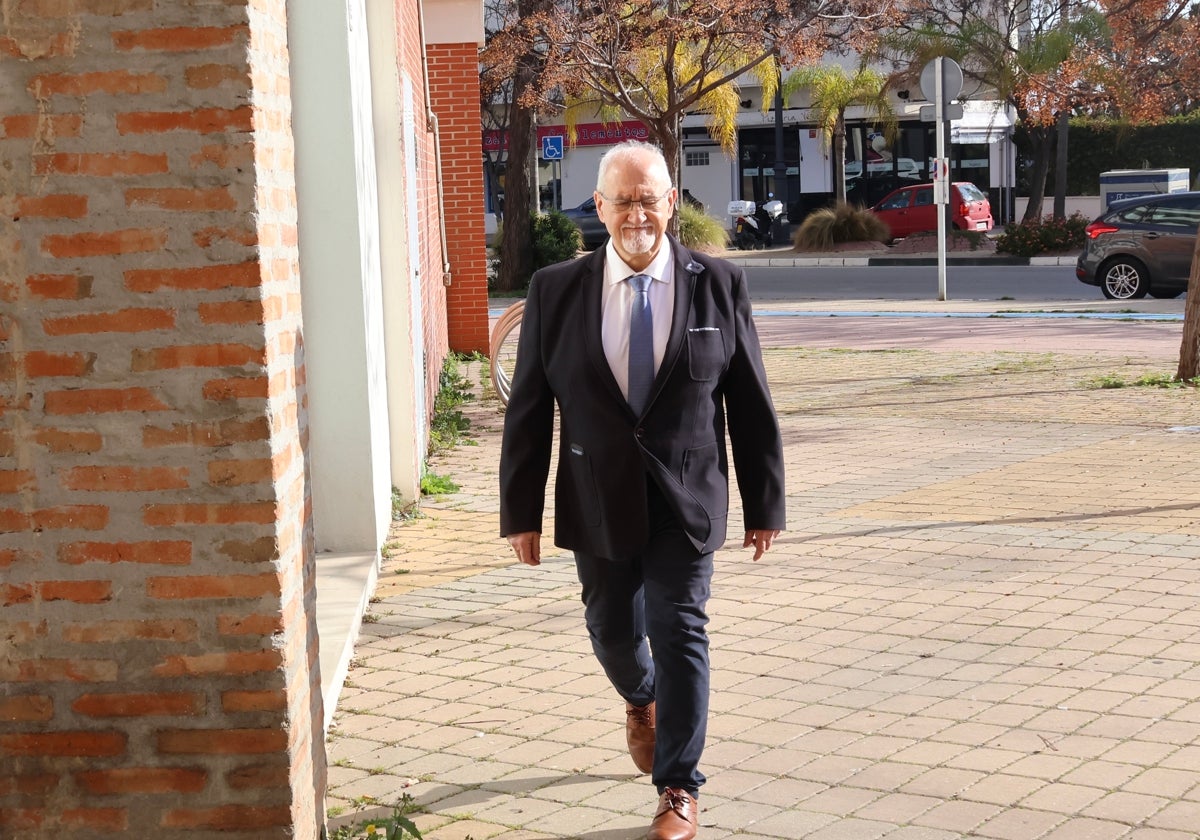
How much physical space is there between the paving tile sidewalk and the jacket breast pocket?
50.1 inches

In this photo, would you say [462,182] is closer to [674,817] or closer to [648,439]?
[648,439]

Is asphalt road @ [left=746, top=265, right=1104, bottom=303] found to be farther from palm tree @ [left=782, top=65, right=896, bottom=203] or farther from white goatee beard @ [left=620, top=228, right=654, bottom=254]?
white goatee beard @ [left=620, top=228, right=654, bottom=254]

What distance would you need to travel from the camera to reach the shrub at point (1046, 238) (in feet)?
106

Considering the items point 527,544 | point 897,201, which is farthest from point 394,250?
point 897,201

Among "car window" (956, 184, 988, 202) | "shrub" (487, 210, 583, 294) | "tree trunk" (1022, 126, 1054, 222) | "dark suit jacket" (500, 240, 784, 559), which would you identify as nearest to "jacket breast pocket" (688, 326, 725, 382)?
"dark suit jacket" (500, 240, 784, 559)

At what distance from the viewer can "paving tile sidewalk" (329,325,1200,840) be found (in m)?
4.54

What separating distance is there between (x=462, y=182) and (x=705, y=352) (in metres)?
13.2

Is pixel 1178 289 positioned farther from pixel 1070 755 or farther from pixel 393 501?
pixel 1070 755

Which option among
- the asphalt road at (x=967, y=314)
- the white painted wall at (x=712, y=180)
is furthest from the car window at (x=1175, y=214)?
the white painted wall at (x=712, y=180)

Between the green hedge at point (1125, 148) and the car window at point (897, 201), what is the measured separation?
752 cm

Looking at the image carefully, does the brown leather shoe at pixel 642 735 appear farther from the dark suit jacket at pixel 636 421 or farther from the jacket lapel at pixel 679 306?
the jacket lapel at pixel 679 306

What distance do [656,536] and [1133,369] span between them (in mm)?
11185

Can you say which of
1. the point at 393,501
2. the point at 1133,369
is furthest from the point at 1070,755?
the point at 1133,369

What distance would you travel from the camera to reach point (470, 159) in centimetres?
1711
